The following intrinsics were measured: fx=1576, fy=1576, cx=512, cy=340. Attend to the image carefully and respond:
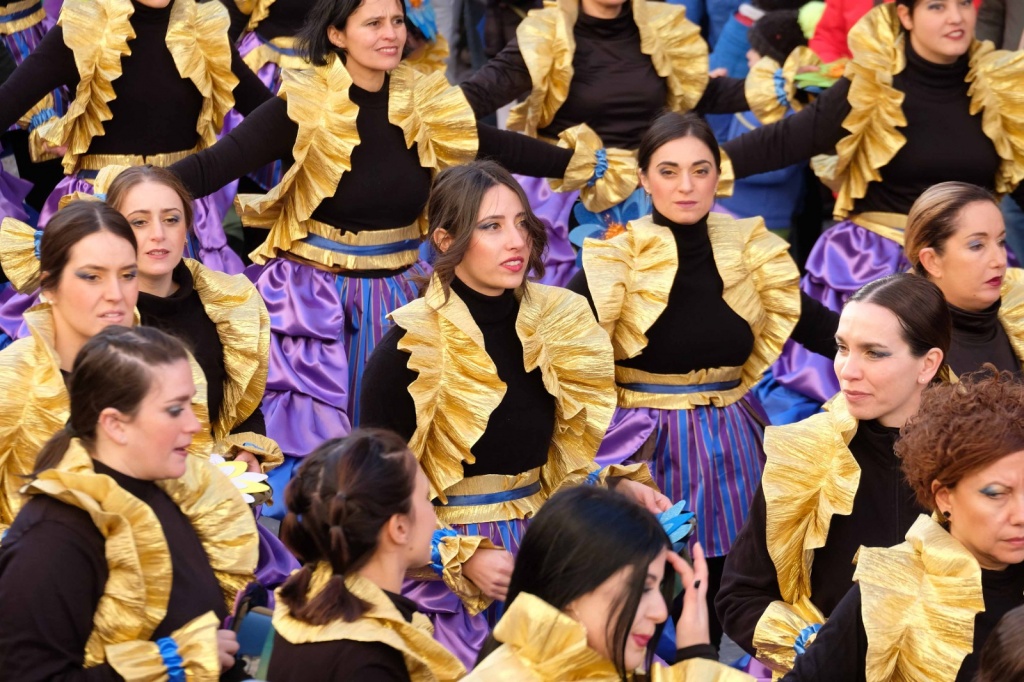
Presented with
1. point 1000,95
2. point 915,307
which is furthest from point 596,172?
point 915,307

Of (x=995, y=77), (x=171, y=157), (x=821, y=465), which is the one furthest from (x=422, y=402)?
(x=995, y=77)

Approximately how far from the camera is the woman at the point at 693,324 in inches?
175

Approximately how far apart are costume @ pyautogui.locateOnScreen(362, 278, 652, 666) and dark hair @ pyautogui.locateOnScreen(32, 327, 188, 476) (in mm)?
891

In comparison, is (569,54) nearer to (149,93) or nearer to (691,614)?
(149,93)

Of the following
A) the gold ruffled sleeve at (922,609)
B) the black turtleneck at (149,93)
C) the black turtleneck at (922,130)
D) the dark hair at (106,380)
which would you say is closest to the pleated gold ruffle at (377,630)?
the dark hair at (106,380)

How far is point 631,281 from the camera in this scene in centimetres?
445

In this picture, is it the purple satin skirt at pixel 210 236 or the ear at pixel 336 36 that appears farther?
the purple satin skirt at pixel 210 236

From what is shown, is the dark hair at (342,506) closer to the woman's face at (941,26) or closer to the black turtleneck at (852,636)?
the black turtleneck at (852,636)

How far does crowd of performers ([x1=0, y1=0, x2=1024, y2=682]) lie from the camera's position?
2.71 meters

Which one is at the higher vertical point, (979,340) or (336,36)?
(336,36)

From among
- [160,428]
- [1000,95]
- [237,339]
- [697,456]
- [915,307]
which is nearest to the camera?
[160,428]

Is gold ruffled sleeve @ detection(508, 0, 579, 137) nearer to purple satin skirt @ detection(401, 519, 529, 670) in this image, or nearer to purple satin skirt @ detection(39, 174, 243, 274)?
purple satin skirt @ detection(39, 174, 243, 274)

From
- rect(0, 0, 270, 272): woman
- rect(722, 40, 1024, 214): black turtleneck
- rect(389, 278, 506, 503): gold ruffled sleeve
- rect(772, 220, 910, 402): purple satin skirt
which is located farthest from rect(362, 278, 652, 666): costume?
rect(0, 0, 270, 272): woman

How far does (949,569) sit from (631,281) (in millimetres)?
1766
